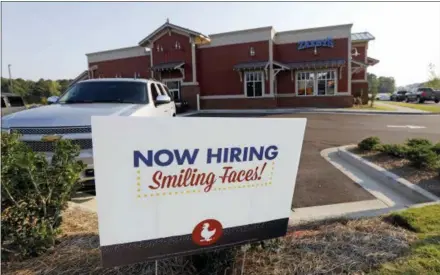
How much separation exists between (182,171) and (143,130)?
0.39m

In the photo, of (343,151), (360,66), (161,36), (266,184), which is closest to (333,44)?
(360,66)

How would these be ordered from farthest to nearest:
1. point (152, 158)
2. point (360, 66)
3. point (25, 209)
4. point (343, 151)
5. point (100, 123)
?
point (360, 66)
point (343, 151)
point (25, 209)
point (152, 158)
point (100, 123)

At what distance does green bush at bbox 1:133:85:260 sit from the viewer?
8.66ft

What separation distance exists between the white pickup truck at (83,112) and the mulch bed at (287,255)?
1516mm

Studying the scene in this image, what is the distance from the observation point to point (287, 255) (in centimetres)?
289

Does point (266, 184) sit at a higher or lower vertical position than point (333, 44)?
lower

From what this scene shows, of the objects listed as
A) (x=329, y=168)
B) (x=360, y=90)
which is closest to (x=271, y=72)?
(x=360, y=90)

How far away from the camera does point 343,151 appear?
28.6 feet

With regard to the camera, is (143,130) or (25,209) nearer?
(143,130)

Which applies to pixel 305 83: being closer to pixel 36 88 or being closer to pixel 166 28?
pixel 166 28

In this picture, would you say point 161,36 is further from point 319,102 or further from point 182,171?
point 182,171

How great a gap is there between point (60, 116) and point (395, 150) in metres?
6.95

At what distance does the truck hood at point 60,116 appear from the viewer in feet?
15.4

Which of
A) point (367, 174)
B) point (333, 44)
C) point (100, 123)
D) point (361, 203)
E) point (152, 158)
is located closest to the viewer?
point (100, 123)
